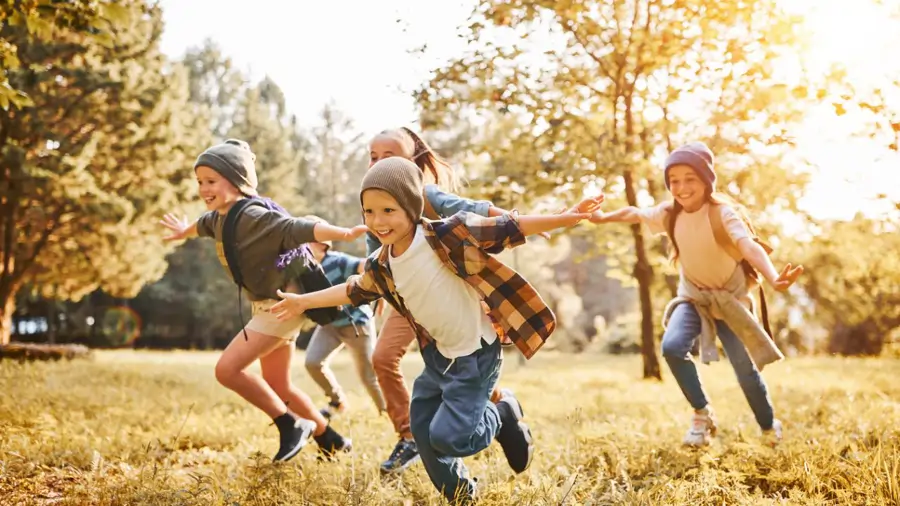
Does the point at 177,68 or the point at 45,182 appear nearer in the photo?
the point at 45,182

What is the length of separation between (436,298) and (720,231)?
2.31 m

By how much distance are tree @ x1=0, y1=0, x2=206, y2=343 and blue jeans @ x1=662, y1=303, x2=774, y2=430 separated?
1421 cm

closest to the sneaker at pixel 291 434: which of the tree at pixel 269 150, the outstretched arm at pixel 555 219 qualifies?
the outstretched arm at pixel 555 219

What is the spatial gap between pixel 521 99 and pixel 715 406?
17.8 ft

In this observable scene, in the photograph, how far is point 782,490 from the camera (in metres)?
3.69

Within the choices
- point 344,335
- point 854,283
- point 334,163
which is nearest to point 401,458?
point 344,335

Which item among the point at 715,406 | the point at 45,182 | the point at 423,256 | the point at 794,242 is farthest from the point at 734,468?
the point at 45,182

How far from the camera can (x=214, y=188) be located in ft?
14.8

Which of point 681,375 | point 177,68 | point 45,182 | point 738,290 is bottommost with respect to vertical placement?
point 681,375

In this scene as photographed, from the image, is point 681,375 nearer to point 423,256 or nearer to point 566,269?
point 423,256

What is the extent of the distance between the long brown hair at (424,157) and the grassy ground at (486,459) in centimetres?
186

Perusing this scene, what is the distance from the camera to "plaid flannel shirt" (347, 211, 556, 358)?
11.1 feet

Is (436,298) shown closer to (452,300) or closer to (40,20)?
(452,300)

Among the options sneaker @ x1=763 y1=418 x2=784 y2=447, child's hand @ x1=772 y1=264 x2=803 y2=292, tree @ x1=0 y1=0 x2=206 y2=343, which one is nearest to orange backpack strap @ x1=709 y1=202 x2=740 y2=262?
child's hand @ x1=772 y1=264 x2=803 y2=292
